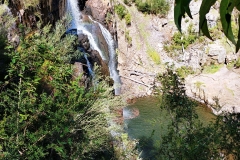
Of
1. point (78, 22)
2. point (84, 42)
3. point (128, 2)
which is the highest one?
point (128, 2)

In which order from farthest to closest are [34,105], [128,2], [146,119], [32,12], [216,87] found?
[128,2] < [216,87] < [146,119] < [32,12] < [34,105]

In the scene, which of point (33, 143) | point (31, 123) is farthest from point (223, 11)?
point (31, 123)

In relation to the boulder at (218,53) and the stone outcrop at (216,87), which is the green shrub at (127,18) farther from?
the boulder at (218,53)

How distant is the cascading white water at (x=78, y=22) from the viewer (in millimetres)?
12352

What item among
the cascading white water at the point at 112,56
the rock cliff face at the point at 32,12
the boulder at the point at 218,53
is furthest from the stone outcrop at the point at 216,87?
the rock cliff face at the point at 32,12

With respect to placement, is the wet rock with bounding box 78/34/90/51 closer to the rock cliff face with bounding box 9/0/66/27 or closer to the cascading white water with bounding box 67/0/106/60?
the cascading white water with bounding box 67/0/106/60

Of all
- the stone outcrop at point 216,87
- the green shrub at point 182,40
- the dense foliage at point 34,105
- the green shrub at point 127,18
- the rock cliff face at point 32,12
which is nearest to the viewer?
the dense foliage at point 34,105

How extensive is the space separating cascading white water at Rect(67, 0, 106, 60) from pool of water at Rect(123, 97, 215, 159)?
3.09 m

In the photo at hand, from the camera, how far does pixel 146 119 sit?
39.0 ft

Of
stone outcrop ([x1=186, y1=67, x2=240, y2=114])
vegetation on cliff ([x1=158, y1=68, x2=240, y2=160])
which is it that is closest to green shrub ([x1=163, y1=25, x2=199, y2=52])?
stone outcrop ([x1=186, y1=67, x2=240, y2=114])

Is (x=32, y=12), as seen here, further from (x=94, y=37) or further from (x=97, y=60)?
(x=94, y=37)

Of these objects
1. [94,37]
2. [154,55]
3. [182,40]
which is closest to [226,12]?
[94,37]

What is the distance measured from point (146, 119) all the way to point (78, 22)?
598 cm

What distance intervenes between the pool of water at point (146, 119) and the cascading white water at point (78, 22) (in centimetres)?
309
